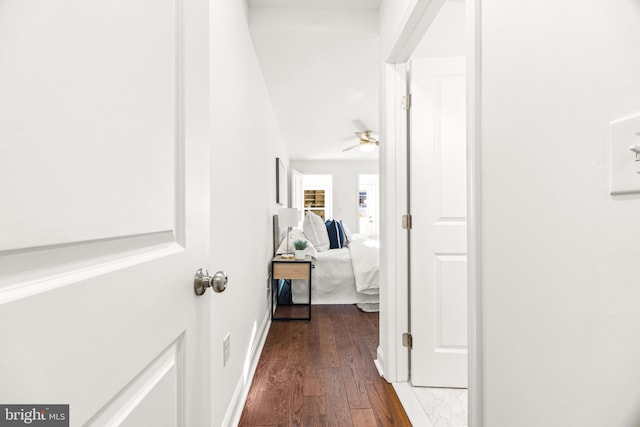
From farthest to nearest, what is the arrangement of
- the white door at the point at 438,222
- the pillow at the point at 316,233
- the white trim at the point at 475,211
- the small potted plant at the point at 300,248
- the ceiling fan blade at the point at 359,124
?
the ceiling fan blade at the point at 359,124 < the pillow at the point at 316,233 < the small potted plant at the point at 300,248 < the white door at the point at 438,222 < the white trim at the point at 475,211

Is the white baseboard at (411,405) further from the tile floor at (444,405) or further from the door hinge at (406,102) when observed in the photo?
the door hinge at (406,102)

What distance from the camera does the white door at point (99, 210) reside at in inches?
13.0

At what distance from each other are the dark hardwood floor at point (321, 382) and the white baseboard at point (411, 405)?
0.03m

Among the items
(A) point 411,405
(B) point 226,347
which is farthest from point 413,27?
(A) point 411,405

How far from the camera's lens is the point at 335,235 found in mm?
4559

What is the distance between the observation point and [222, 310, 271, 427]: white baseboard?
1.58m

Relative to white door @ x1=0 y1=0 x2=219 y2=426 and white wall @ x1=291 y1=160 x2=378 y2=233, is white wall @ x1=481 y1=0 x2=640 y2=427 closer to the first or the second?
white door @ x1=0 y1=0 x2=219 y2=426

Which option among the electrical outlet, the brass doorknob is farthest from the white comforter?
the brass doorknob

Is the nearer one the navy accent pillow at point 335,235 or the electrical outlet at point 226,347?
the electrical outlet at point 226,347

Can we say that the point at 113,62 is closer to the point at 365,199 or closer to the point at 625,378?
the point at 625,378

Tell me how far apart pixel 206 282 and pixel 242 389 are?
1.35 m

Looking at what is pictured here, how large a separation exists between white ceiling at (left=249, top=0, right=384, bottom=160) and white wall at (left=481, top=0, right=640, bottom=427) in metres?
1.66

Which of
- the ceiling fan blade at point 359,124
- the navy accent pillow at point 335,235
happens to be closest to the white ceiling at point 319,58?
the ceiling fan blade at point 359,124

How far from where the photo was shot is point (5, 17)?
1.03 feet
